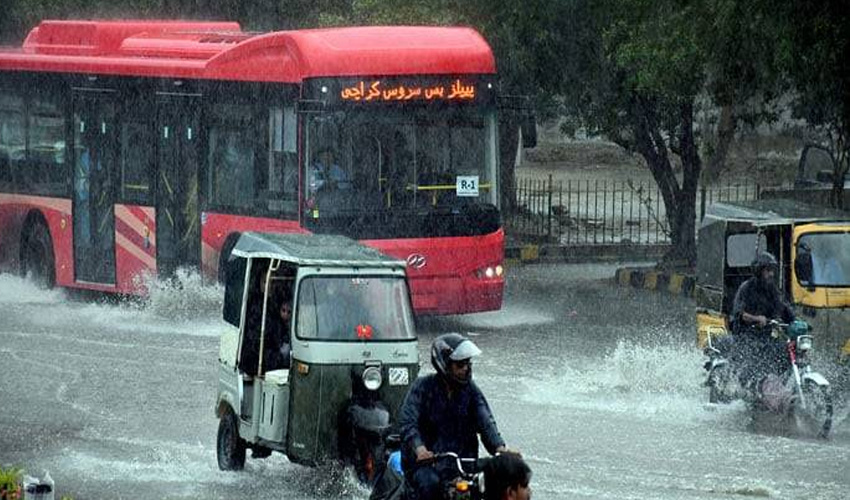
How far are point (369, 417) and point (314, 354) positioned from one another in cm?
59

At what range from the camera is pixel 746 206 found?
18.8 metres

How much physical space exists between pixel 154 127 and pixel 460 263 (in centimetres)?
462

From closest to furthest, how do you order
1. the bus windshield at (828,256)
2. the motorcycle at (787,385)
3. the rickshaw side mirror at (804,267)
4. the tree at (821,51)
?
the motorcycle at (787,385), the rickshaw side mirror at (804,267), the bus windshield at (828,256), the tree at (821,51)

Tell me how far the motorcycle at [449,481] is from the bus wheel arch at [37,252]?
16.3m

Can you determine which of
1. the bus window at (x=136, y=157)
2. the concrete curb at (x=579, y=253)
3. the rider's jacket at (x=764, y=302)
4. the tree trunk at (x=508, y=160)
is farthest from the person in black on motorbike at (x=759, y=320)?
the tree trunk at (x=508, y=160)

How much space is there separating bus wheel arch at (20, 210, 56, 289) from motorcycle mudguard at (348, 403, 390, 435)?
1351 cm

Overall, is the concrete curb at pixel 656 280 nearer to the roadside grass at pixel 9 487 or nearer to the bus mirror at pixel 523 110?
the bus mirror at pixel 523 110

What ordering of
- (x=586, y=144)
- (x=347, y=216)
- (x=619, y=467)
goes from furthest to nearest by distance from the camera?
(x=586, y=144)
(x=347, y=216)
(x=619, y=467)

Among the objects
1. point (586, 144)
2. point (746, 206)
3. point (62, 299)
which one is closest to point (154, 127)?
point (62, 299)

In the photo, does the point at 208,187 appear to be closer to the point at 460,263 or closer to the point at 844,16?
the point at 460,263

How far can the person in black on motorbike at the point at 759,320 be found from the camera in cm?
1611

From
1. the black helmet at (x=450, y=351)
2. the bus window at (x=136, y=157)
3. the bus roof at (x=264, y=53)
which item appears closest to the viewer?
the black helmet at (x=450, y=351)

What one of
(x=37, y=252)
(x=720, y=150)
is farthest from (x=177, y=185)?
(x=720, y=150)

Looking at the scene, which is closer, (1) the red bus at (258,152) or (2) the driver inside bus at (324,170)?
(2) the driver inside bus at (324,170)
